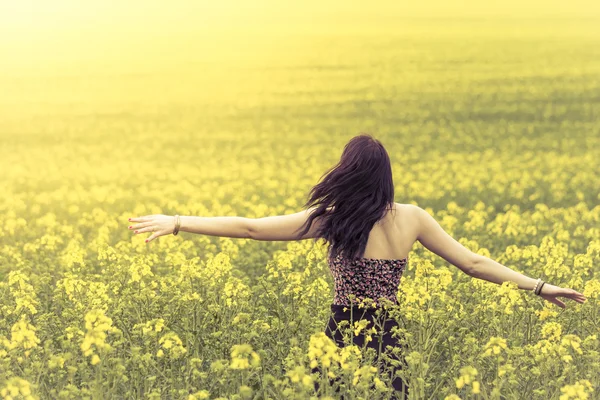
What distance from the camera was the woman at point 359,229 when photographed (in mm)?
5941

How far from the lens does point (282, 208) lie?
1487 centimetres

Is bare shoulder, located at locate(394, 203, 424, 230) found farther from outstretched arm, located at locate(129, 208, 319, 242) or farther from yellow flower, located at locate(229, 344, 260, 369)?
yellow flower, located at locate(229, 344, 260, 369)

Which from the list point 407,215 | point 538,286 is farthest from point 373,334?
point 538,286

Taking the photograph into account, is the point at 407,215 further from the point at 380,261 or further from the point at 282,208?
the point at 282,208

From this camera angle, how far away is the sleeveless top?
19.9ft

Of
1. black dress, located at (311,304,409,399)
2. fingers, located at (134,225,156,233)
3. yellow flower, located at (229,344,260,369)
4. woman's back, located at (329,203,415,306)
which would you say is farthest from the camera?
black dress, located at (311,304,409,399)

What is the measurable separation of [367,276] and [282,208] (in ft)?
28.9

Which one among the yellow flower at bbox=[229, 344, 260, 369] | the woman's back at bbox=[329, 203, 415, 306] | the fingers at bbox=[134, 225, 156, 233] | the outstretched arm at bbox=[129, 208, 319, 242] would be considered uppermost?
the fingers at bbox=[134, 225, 156, 233]

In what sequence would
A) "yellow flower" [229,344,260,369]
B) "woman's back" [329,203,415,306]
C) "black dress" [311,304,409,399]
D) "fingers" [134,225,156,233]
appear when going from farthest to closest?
"black dress" [311,304,409,399]
"woman's back" [329,203,415,306]
"fingers" [134,225,156,233]
"yellow flower" [229,344,260,369]

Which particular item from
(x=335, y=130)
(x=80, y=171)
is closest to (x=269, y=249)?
(x=80, y=171)

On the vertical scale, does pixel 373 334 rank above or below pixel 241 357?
below

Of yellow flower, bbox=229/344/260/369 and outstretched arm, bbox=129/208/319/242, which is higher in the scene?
outstretched arm, bbox=129/208/319/242

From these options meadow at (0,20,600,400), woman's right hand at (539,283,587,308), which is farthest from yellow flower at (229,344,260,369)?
woman's right hand at (539,283,587,308)

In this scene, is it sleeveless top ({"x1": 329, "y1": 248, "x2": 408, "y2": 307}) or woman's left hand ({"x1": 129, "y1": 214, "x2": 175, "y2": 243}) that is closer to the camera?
woman's left hand ({"x1": 129, "y1": 214, "x2": 175, "y2": 243})
